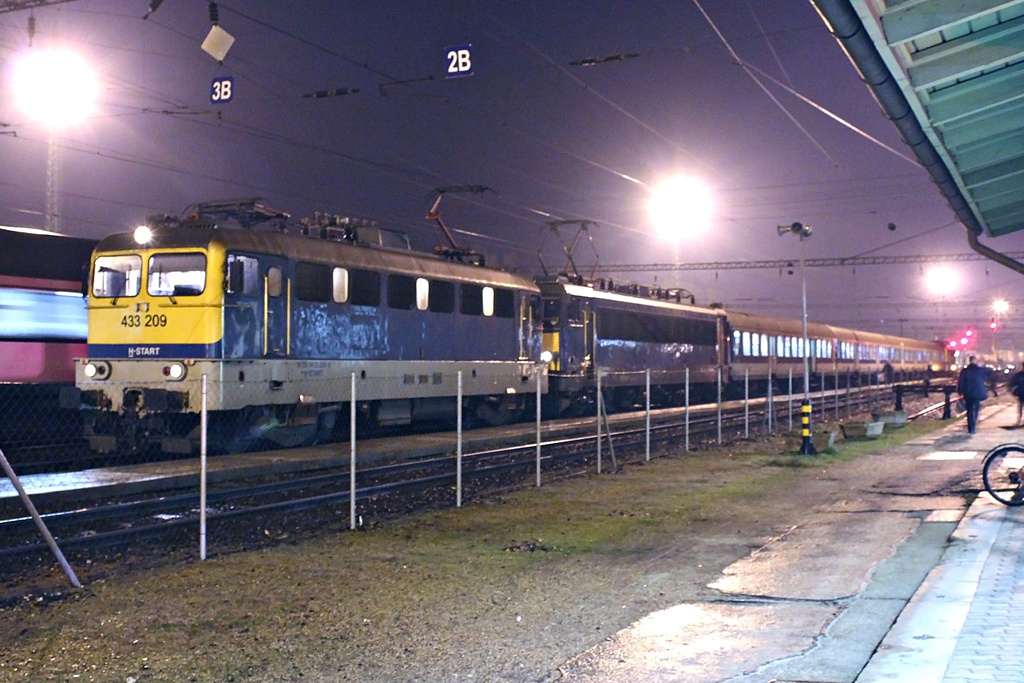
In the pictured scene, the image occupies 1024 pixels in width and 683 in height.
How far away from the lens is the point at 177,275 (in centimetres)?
1596

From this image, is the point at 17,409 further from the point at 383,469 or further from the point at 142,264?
the point at 383,469

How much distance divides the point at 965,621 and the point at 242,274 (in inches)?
490

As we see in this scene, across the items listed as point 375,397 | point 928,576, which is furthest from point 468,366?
point 928,576

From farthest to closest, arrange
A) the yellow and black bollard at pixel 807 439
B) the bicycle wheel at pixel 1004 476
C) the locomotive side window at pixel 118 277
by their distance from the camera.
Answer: the yellow and black bollard at pixel 807 439
the locomotive side window at pixel 118 277
the bicycle wheel at pixel 1004 476

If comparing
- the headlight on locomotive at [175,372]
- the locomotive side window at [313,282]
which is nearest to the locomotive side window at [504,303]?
the locomotive side window at [313,282]

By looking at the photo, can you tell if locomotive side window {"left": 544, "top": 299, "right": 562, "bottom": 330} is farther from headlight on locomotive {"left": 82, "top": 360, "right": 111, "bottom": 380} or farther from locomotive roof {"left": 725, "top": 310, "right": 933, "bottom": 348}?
headlight on locomotive {"left": 82, "top": 360, "right": 111, "bottom": 380}

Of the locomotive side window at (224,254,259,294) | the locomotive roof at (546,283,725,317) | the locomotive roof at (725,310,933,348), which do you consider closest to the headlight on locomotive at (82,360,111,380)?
the locomotive side window at (224,254,259,294)

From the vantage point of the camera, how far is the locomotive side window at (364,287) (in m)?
18.2

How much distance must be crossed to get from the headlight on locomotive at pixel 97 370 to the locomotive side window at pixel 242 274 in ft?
8.21

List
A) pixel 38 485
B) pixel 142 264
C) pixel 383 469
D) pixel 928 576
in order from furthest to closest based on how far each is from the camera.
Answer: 1. pixel 142 264
2. pixel 383 469
3. pixel 38 485
4. pixel 928 576

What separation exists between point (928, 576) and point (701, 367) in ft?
91.2

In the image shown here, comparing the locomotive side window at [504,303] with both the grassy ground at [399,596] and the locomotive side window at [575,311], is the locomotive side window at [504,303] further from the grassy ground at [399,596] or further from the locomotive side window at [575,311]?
the grassy ground at [399,596]

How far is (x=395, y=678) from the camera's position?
5883 mm

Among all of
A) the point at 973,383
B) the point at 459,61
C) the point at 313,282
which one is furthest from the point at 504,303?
the point at 973,383
